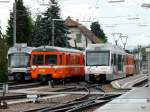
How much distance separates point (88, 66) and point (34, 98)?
1661 cm

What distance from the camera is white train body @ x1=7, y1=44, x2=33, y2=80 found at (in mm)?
45438

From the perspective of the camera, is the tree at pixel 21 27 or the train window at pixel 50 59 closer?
the train window at pixel 50 59

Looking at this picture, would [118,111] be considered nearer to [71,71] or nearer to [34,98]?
[34,98]

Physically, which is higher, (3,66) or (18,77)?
(3,66)

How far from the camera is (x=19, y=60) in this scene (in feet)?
150

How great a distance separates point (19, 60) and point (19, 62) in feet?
0.65

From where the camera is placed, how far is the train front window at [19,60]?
45656mm

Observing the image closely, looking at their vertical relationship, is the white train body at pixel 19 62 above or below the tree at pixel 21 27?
below

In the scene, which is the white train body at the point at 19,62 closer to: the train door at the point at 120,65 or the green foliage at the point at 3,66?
the green foliage at the point at 3,66

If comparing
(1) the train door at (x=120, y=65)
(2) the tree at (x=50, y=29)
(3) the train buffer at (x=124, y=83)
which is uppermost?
(2) the tree at (x=50, y=29)

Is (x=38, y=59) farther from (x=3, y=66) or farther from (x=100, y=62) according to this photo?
(x=3, y=66)

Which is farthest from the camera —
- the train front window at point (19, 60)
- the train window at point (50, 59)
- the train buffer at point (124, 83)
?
the train front window at point (19, 60)

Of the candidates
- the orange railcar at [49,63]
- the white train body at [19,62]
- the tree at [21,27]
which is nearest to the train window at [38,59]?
the orange railcar at [49,63]

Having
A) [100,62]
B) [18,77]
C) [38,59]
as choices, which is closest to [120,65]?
[100,62]
